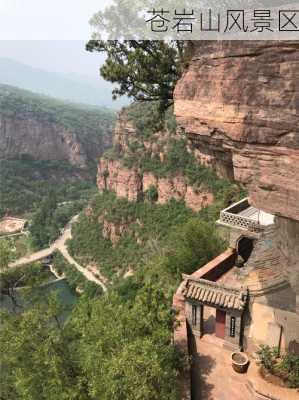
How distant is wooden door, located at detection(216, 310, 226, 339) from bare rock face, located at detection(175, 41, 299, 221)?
5835 millimetres

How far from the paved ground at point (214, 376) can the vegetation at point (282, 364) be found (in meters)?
0.81

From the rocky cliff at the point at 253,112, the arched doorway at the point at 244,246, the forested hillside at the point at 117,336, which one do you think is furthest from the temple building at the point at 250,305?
the rocky cliff at the point at 253,112

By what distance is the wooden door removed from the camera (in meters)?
11.3

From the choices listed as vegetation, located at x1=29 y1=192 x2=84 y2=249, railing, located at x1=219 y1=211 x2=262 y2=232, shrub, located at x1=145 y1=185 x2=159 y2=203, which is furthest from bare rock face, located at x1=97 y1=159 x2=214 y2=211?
railing, located at x1=219 y1=211 x2=262 y2=232

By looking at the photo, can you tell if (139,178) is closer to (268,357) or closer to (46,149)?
(268,357)

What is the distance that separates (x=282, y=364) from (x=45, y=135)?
10050 centimetres

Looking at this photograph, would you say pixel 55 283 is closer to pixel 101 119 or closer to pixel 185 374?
pixel 185 374

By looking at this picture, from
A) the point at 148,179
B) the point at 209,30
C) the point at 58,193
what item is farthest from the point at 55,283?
the point at 209,30

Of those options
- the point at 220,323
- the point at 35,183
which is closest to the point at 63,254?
the point at 35,183

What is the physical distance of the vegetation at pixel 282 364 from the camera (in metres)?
9.33

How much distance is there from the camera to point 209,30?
664 cm

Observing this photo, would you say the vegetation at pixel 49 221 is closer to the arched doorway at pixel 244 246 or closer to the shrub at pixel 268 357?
the arched doorway at pixel 244 246

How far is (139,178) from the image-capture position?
49594mm

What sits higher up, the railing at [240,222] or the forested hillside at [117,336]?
the railing at [240,222]
